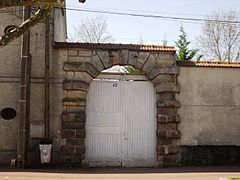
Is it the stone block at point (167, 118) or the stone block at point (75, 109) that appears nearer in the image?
the stone block at point (75, 109)

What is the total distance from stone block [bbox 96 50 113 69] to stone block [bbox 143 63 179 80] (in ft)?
4.13

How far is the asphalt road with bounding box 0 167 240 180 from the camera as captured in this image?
9.05m

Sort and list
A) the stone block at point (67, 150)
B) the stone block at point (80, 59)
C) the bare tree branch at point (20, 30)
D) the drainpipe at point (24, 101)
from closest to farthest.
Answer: the bare tree branch at point (20, 30), the drainpipe at point (24, 101), the stone block at point (67, 150), the stone block at point (80, 59)

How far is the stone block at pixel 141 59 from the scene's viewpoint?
472 inches

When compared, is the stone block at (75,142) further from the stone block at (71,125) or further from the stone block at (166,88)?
the stone block at (166,88)

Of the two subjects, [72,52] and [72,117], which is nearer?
[72,117]

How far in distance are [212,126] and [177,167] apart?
2.00m

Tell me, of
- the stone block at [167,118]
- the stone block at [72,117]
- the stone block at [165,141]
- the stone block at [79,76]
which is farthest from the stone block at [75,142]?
the stone block at [167,118]

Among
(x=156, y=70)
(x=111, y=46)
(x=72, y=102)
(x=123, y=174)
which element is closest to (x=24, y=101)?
(x=72, y=102)

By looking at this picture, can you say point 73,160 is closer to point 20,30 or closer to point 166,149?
point 166,149

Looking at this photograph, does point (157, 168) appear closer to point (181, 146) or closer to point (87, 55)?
point (181, 146)

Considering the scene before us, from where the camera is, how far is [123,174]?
9812 millimetres

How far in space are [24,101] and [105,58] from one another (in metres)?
3.02

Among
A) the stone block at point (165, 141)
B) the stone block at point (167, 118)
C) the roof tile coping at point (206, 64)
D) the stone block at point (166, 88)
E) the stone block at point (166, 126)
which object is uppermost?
the roof tile coping at point (206, 64)
